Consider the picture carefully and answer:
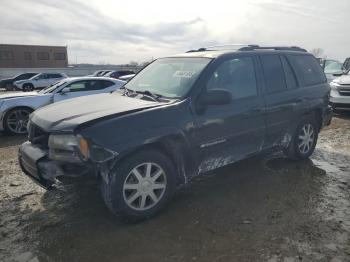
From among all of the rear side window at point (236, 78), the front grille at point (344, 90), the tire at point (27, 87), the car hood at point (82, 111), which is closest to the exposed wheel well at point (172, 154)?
the car hood at point (82, 111)

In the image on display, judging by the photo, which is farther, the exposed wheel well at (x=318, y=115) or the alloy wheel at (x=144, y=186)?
the exposed wheel well at (x=318, y=115)

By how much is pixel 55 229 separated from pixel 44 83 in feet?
85.8

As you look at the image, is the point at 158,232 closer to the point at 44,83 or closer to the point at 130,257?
the point at 130,257

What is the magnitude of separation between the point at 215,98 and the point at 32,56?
6350 cm

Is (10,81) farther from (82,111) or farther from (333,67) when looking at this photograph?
(82,111)

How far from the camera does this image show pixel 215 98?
3.86 meters

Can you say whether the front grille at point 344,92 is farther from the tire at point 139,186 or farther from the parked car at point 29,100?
the tire at point 139,186

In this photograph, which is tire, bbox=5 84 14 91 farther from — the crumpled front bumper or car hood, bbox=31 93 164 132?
the crumpled front bumper

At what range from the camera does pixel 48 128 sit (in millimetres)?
3561

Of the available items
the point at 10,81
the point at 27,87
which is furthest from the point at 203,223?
the point at 10,81

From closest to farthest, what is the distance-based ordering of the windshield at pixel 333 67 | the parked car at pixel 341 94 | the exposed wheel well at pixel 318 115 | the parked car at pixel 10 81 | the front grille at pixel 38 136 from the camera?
1. the front grille at pixel 38 136
2. the exposed wheel well at pixel 318 115
3. the parked car at pixel 341 94
4. the windshield at pixel 333 67
5. the parked car at pixel 10 81

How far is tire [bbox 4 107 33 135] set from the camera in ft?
27.2

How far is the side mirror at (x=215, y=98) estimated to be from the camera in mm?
3850

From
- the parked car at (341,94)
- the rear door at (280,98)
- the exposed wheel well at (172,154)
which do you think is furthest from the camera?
the parked car at (341,94)
